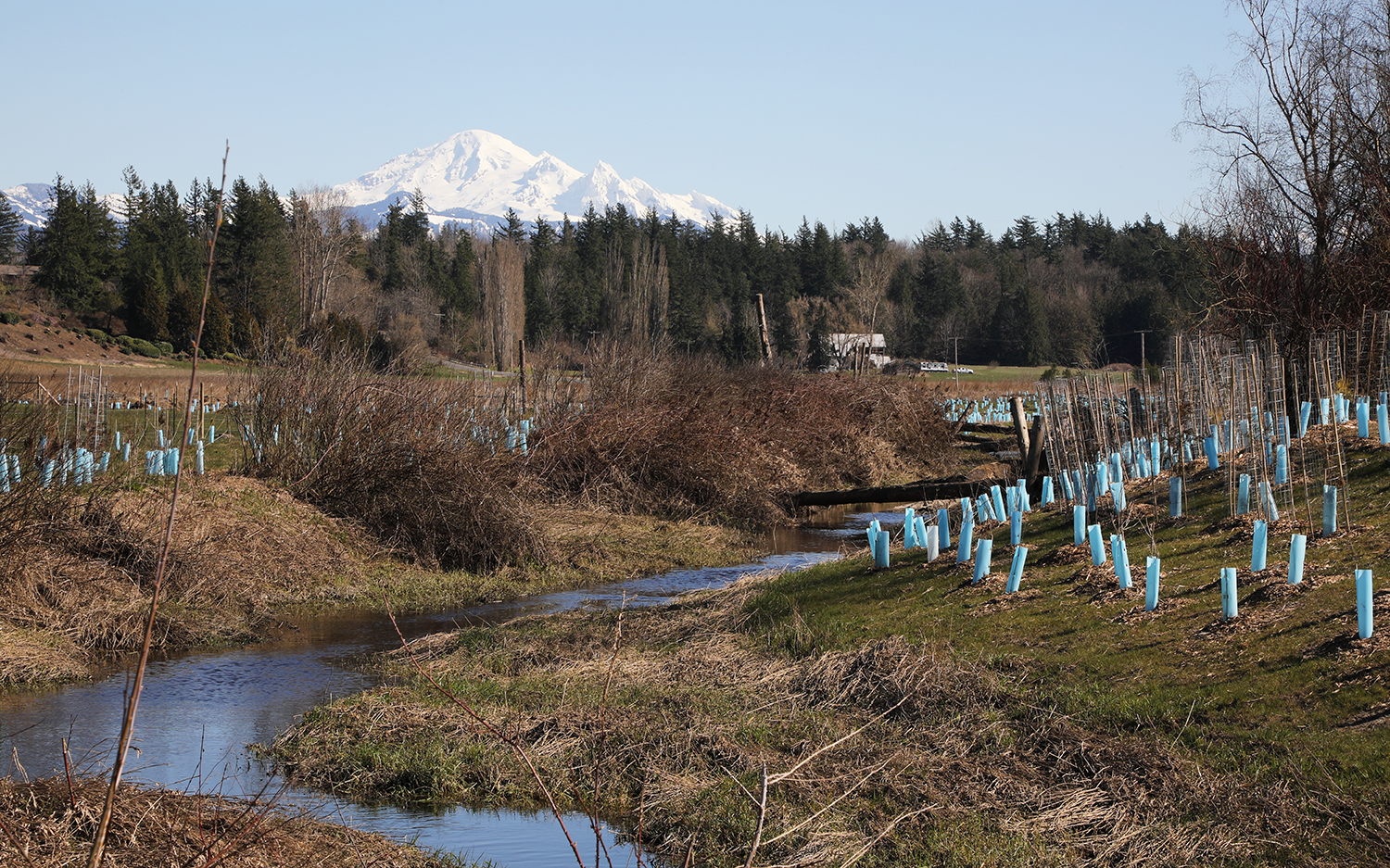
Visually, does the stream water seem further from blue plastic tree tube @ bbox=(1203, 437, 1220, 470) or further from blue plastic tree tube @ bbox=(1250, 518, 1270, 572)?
blue plastic tree tube @ bbox=(1203, 437, 1220, 470)

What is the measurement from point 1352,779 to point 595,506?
13998 millimetres

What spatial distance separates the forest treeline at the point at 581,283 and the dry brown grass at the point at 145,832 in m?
39.0

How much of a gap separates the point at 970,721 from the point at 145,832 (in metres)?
4.54

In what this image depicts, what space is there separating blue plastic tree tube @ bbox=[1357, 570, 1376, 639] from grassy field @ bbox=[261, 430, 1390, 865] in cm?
10

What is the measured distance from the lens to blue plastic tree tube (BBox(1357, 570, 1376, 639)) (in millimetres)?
6004

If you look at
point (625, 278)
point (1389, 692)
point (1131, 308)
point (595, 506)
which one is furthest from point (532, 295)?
point (1389, 692)

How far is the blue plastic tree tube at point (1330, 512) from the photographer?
8.10 meters

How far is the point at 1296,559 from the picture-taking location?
7164mm

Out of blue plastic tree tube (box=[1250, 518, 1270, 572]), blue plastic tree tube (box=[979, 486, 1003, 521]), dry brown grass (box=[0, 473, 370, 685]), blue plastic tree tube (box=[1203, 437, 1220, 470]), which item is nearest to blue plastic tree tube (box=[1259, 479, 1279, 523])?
blue plastic tree tube (box=[1250, 518, 1270, 572])

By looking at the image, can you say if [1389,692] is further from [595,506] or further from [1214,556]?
[595,506]

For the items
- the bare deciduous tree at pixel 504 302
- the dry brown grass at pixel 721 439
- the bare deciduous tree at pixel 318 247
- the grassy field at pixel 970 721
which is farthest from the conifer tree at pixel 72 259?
the grassy field at pixel 970 721

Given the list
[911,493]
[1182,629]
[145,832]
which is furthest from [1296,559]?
[911,493]

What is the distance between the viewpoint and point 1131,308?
7062 cm

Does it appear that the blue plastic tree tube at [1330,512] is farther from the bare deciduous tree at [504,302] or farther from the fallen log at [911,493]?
the bare deciduous tree at [504,302]
